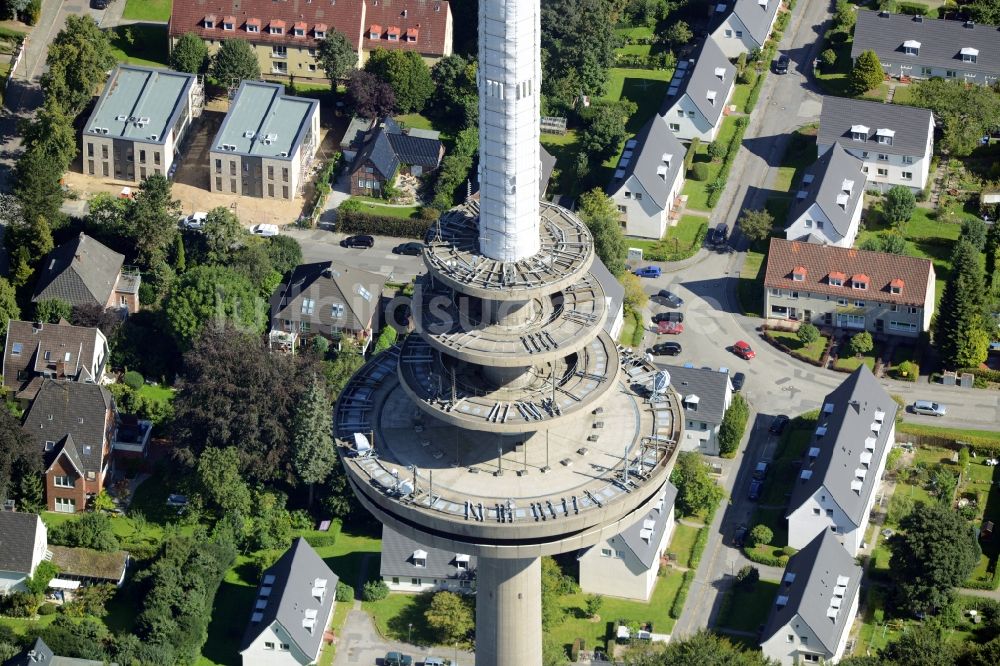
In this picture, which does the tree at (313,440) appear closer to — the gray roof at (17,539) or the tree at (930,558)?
the gray roof at (17,539)

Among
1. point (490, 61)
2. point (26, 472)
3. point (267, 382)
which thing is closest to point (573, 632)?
point (267, 382)

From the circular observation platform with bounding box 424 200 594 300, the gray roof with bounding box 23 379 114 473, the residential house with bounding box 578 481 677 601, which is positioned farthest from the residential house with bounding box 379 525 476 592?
the circular observation platform with bounding box 424 200 594 300

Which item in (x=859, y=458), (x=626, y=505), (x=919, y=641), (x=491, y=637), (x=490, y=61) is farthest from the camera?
(x=859, y=458)

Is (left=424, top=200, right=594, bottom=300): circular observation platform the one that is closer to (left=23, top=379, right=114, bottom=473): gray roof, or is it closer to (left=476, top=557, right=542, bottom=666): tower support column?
(left=476, top=557, right=542, bottom=666): tower support column

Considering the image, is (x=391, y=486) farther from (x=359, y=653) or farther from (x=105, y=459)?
(x=105, y=459)

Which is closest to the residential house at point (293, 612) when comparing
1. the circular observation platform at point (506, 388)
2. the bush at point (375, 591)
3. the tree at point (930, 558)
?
the bush at point (375, 591)
